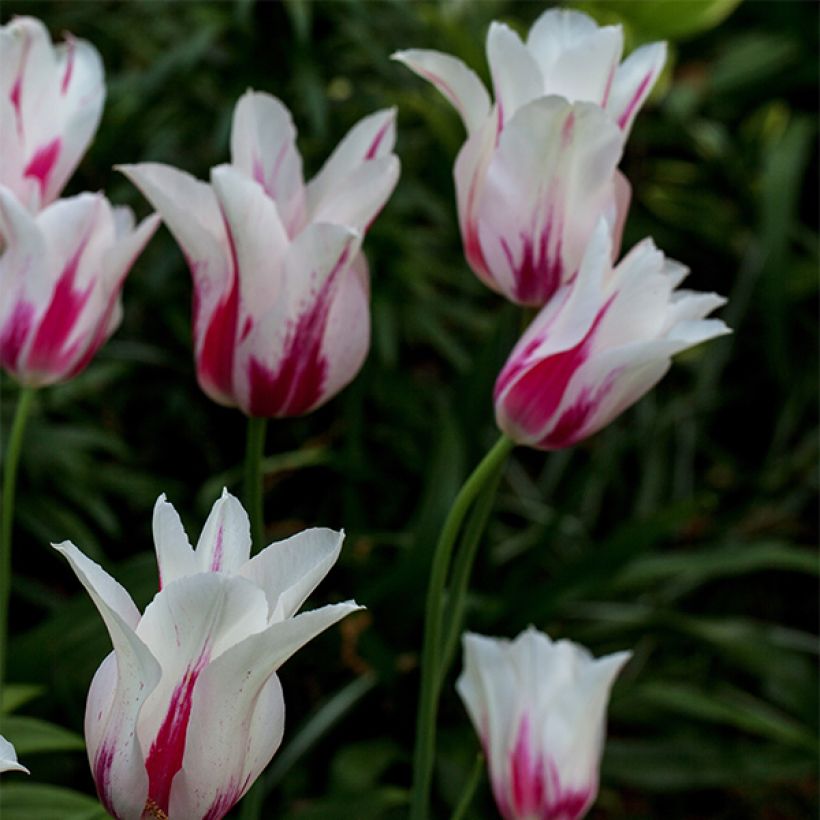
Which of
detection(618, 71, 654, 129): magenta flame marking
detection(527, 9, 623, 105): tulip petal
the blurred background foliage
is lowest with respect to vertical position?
the blurred background foliage

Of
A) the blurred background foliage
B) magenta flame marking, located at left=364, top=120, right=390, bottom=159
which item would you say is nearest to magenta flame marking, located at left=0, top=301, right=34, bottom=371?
magenta flame marking, located at left=364, top=120, right=390, bottom=159

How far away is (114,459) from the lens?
136cm

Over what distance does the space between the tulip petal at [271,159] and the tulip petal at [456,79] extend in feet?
0.14

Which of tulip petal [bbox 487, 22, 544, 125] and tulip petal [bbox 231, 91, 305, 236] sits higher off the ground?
tulip petal [bbox 487, 22, 544, 125]

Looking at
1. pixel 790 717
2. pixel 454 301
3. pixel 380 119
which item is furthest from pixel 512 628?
pixel 380 119

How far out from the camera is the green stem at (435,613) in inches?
14.5

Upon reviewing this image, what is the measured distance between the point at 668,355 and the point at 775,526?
1358 millimetres

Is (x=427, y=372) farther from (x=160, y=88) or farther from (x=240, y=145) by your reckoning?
(x=240, y=145)

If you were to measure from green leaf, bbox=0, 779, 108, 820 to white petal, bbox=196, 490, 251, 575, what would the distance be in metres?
0.25

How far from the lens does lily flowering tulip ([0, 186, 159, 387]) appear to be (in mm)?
419

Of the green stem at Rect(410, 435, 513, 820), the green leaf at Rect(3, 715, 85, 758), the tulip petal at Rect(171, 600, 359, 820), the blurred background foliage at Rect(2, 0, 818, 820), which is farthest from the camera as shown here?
the blurred background foliage at Rect(2, 0, 818, 820)

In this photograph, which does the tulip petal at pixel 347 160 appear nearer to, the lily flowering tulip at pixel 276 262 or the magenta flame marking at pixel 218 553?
the lily flowering tulip at pixel 276 262

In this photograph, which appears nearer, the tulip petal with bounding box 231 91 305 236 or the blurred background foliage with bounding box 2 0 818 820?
the tulip petal with bounding box 231 91 305 236

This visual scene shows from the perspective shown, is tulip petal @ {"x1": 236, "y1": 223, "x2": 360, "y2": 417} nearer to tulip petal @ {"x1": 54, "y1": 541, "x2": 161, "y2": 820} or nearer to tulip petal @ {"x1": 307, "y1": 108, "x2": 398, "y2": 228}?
tulip petal @ {"x1": 307, "y1": 108, "x2": 398, "y2": 228}
